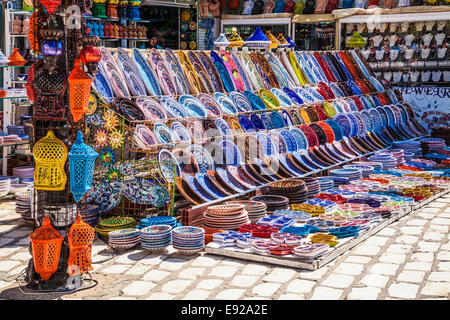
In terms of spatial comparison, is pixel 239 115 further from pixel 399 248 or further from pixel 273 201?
pixel 399 248

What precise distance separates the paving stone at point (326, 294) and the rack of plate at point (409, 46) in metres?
9.36

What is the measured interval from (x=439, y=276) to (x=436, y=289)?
0.31 metres

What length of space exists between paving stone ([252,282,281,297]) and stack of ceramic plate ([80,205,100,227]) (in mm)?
2028

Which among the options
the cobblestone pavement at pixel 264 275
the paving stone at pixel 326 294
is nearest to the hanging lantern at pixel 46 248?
the cobblestone pavement at pixel 264 275

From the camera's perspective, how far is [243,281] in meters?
4.59

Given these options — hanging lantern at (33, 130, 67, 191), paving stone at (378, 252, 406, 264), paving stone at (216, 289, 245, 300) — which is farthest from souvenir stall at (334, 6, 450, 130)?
hanging lantern at (33, 130, 67, 191)

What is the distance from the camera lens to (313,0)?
1538 centimetres

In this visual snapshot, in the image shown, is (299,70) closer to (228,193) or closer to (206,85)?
(206,85)

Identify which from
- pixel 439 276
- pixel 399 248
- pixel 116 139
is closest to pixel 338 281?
pixel 439 276

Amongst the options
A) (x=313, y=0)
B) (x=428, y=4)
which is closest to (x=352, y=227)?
(x=428, y=4)

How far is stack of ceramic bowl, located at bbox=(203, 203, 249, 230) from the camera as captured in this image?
5770 mm

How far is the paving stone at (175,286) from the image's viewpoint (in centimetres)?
437

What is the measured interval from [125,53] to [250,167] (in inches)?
75.3

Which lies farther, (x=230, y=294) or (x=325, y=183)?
(x=325, y=183)
